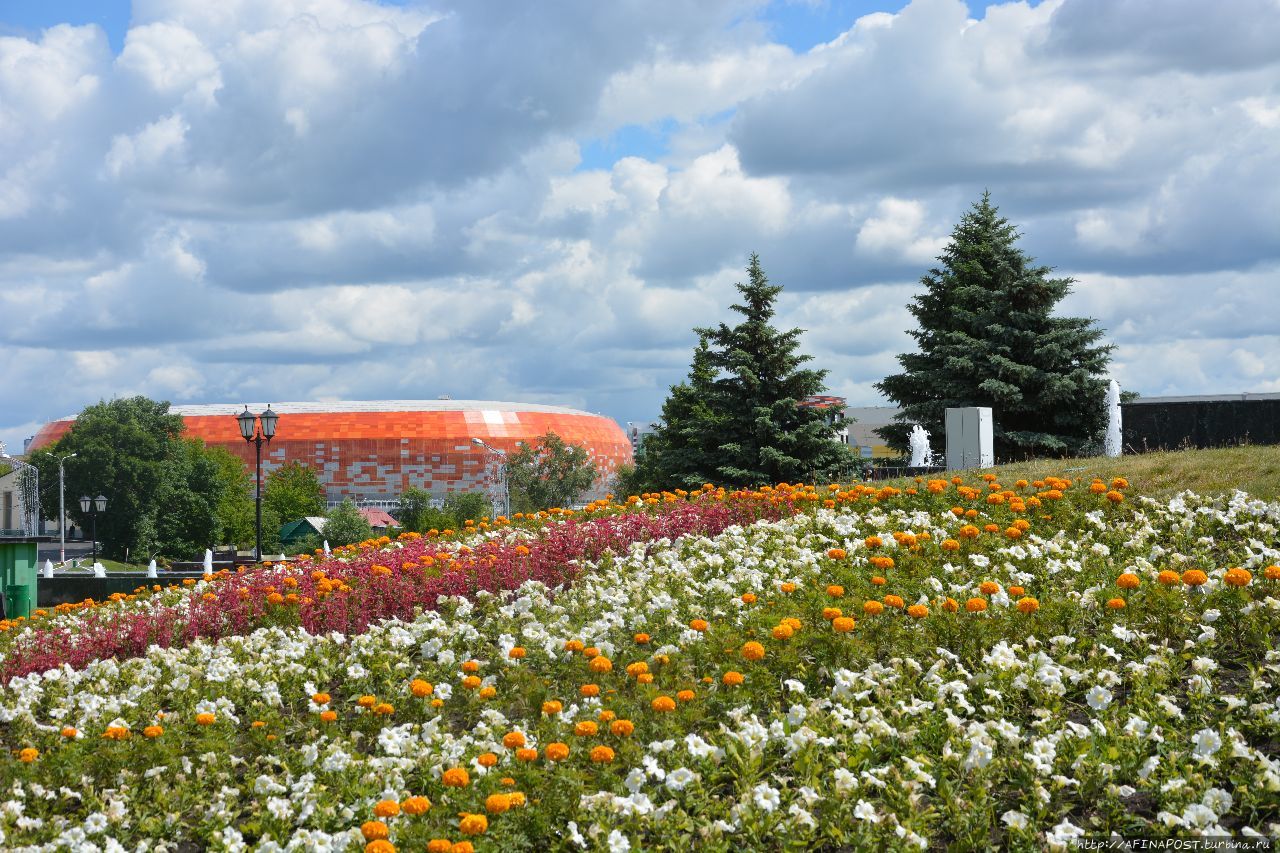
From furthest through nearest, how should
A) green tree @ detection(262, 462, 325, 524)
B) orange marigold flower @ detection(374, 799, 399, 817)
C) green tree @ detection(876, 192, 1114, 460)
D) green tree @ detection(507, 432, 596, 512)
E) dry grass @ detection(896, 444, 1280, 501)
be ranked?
green tree @ detection(262, 462, 325, 524) < green tree @ detection(507, 432, 596, 512) < green tree @ detection(876, 192, 1114, 460) < dry grass @ detection(896, 444, 1280, 501) < orange marigold flower @ detection(374, 799, 399, 817)

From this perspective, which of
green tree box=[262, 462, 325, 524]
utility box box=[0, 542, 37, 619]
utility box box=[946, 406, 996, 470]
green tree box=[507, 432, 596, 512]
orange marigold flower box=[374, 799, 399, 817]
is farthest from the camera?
green tree box=[262, 462, 325, 524]

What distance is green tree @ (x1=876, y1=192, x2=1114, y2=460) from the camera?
30156 millimetres

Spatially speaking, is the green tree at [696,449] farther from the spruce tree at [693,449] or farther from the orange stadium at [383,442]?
the orange stadium at [383,442]

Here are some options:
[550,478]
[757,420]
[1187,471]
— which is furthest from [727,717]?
[550,478]

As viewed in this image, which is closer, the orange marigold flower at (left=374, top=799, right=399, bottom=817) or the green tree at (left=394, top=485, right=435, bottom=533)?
the orange marigold flower at (left=374, top=799, right=399, bottom=817)

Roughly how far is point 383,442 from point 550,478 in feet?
136

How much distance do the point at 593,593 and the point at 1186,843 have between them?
191 inches

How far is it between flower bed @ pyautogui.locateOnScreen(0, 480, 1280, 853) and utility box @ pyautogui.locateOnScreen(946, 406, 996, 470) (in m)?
11.4

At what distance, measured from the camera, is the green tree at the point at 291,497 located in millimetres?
77062

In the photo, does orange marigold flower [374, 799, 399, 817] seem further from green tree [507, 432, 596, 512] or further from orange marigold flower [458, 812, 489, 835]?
green tree [507, 432, 596, 512]

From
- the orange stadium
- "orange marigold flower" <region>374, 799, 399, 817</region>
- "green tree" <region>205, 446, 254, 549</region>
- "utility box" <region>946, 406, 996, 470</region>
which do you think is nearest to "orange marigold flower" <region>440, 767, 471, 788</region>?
"orange marigold flower" <region>374, 799, 399, 817</region>

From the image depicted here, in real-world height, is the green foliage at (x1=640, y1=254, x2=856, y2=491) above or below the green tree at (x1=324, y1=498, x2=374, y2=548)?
above

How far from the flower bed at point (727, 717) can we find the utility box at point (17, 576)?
8329 millimetres

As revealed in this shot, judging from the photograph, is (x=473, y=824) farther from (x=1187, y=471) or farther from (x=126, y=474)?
(x=126, y=474)
